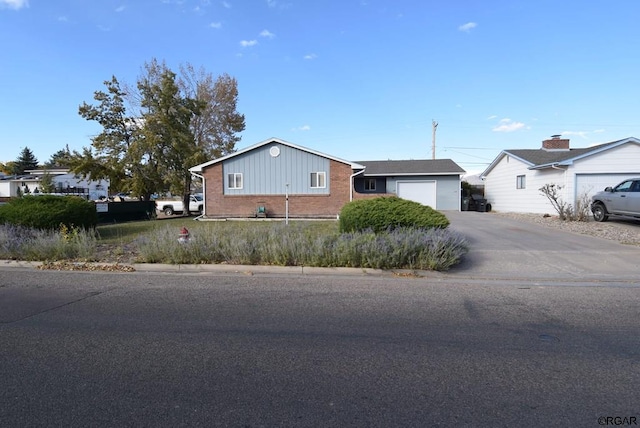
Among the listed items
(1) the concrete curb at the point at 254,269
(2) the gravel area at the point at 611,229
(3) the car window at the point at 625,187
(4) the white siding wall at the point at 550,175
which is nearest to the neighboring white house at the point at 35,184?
(4) the white siding wall at the point at 550,175

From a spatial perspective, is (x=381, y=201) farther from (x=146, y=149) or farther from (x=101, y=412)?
(x=146, y=149)

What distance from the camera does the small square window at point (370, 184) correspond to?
92.3 feet

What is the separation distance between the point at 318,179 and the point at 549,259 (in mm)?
13974

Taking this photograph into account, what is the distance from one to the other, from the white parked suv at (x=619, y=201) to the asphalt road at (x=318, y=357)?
972cm

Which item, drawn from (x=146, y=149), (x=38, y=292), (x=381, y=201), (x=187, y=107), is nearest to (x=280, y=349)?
(x=38, y=292)

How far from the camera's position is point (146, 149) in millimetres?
25203

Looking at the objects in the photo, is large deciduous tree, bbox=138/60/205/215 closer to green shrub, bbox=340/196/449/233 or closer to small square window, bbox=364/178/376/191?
small square window, bbox=364/178/376/191

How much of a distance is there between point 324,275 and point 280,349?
359 cm

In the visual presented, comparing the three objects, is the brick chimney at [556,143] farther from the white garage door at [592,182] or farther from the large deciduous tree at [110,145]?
the large deciduous tree at [110,145]

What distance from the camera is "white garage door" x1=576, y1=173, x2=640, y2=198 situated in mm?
17625

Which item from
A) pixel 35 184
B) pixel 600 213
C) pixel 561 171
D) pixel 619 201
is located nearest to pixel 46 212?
pixel 619 201

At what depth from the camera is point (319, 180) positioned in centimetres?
2117

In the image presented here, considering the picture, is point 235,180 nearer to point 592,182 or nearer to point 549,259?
point 549,259

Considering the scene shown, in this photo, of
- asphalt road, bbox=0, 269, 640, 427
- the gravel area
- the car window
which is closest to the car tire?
the gravel area
